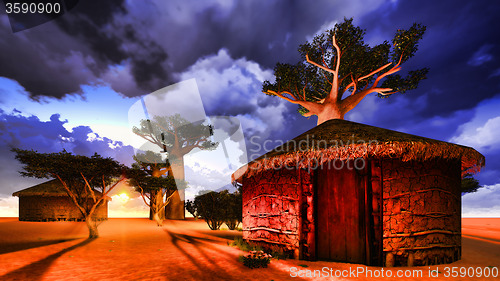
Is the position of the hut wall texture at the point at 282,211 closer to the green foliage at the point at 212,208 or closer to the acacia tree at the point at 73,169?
the acacia tree at the point at 73,169

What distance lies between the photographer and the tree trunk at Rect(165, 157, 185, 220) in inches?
778

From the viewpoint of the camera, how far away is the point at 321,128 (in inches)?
283

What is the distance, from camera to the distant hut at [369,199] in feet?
16.7

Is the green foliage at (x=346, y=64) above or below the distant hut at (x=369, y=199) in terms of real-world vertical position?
above

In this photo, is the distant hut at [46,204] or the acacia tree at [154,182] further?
the distant hut at [46,204]

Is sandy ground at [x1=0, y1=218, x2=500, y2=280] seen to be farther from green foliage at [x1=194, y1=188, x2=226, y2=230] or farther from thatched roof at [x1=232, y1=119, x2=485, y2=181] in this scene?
green foliage at [x1=194, y1=188, x2=226, y2=230]

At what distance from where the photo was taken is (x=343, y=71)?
1443 cm

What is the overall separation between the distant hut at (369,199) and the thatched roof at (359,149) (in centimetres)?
2

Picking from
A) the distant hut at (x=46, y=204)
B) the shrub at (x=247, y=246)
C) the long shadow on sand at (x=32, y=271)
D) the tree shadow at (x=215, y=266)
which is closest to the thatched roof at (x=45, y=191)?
the distant hut at (x=46, y=204)

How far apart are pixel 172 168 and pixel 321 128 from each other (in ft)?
49.9

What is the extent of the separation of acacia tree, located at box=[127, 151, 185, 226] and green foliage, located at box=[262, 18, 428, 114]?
28.9 feet

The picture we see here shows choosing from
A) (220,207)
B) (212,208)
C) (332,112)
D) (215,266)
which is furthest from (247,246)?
(332,112)

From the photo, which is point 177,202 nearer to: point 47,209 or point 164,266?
point 47,209

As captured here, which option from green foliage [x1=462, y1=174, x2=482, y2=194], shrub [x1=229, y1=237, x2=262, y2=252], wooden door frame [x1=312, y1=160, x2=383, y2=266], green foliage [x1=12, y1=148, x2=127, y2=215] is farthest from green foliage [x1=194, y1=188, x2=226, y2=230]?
green foliage [x1=462, y1=174, x2=482, y2=194]
